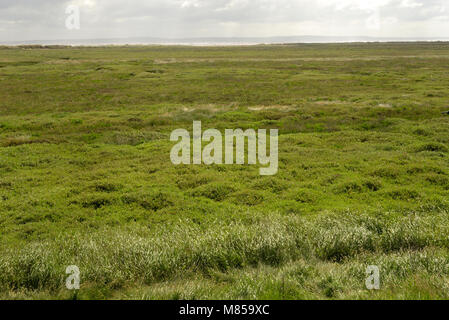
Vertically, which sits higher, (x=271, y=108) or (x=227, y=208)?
(x=271, y=108)

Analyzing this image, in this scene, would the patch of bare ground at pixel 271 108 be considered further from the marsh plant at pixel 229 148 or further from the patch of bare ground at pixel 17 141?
the patch of bare ground at pixel 17 141

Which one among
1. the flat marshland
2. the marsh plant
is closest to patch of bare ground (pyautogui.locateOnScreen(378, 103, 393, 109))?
the flat marshland

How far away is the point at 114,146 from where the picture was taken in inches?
849

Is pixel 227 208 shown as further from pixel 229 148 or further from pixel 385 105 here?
pixel 385 105

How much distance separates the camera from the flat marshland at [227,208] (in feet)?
24.6

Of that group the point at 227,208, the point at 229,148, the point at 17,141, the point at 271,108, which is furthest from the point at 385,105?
the point at 17,141

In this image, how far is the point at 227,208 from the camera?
12.8 meters

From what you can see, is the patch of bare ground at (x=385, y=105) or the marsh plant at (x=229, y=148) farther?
the patch of bare ground at (x=385, y=105)

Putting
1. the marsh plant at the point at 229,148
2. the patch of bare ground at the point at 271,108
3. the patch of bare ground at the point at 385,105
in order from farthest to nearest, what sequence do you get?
the patch of bare ground at the point at 271,108 → the patch of bare ground at the point at 385,105 → the marsh plant at the point at 229,148

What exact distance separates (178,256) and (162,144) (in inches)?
543

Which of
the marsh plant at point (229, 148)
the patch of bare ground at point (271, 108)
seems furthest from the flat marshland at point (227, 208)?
the patch of bare ground at point (271, 108)

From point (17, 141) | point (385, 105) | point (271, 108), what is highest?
point (385, 105)
